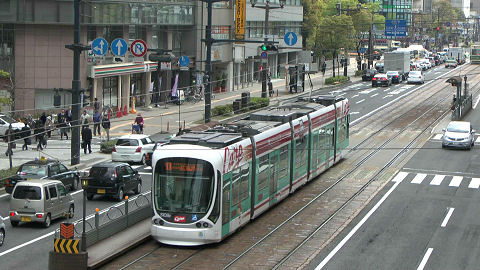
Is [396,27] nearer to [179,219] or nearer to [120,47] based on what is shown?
[120,47]

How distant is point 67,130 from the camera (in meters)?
50.5

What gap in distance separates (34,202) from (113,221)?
4026 millimetres

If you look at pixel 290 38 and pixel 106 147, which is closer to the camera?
pixel 106 147

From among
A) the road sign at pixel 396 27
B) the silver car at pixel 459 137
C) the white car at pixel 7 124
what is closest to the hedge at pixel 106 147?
the white car at pixel 7 124

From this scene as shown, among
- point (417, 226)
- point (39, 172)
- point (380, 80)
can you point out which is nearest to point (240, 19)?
point (380, 80)

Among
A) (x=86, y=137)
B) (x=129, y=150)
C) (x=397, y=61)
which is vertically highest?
(x=397, y=61)

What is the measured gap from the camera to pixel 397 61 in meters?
95.1

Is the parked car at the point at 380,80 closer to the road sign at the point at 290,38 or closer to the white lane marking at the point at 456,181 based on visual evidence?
the road sign at the point at 290,38

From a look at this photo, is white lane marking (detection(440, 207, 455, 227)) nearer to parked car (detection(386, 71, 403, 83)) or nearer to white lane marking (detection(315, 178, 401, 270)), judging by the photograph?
white lane marking (detection(315, 178, 401, 270))

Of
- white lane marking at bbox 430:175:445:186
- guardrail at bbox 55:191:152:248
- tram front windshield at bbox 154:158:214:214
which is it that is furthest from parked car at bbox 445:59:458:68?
tram front windshield at bbox 154:158:214:214

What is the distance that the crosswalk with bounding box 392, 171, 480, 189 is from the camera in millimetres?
37922

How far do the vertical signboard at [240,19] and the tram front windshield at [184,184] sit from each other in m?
50.9

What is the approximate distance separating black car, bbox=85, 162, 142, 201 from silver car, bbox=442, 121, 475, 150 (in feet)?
70.3

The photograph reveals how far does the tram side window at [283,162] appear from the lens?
102ft
